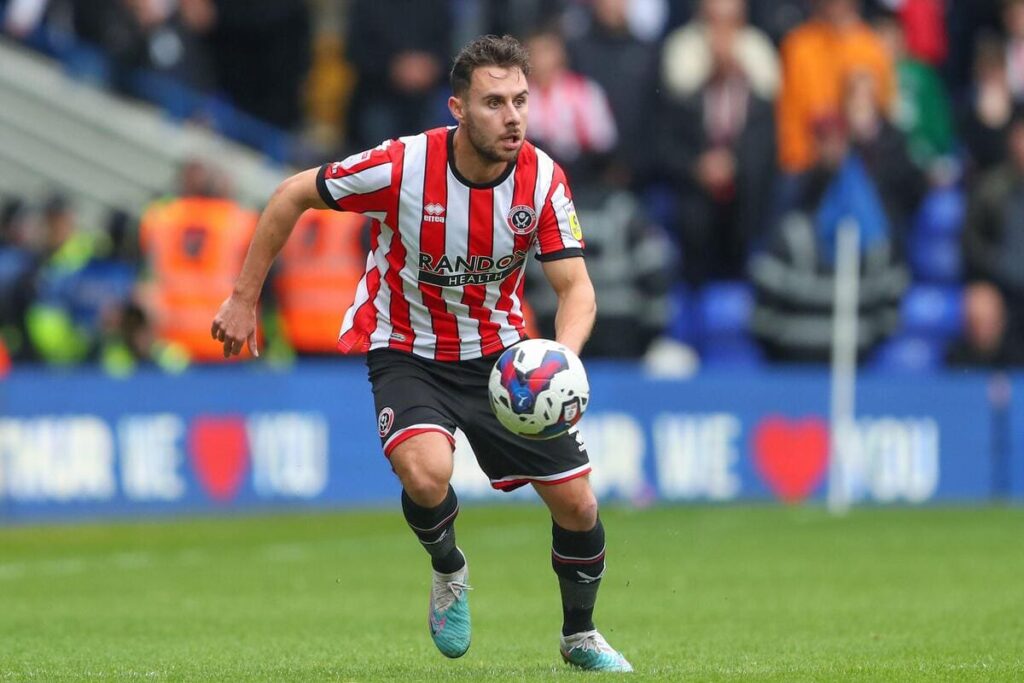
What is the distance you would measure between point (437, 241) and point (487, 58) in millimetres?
742

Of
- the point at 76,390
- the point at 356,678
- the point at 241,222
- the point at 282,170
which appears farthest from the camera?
the point at 282,170

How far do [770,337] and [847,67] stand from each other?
2.71 m

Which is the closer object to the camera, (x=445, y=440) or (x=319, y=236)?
(x=445, y=440)

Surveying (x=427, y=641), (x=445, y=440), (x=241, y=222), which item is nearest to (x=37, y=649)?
(x=427, y=641)

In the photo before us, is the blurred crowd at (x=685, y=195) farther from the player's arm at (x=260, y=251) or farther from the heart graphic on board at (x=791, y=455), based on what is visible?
the player's arm at (x=260, y=251)

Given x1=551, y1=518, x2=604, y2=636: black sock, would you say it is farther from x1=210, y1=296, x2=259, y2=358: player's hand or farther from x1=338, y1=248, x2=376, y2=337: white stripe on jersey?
x1=210, y1=296, x2=259, y2=358: player's hand

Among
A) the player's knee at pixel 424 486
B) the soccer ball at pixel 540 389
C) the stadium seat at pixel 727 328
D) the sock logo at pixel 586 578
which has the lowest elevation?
the stadium seat at pixel 727 328

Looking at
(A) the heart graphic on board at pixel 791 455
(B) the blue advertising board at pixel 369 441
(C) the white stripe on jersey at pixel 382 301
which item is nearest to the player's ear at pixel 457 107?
(C) the white stripe on jersey at pixel 382 301

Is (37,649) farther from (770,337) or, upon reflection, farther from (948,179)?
(948,179)

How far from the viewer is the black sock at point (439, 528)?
8117mm

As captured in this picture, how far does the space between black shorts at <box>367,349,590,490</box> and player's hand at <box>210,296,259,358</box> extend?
1.69ft

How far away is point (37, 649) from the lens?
30.1 ft

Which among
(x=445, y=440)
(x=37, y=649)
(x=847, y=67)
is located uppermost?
(x=847, y=67)

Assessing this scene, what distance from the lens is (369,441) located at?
17562 millimetres
